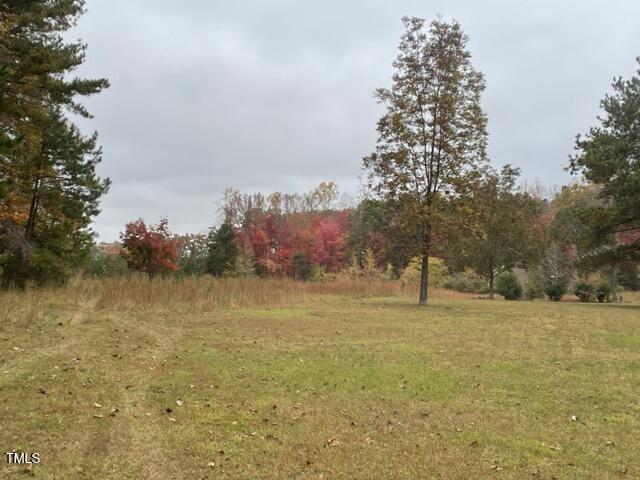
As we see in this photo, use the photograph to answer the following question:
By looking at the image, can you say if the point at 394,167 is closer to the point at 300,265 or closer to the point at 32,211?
the point at 32,211

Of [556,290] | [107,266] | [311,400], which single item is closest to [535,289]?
[556,290]

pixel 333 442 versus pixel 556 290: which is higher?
pixel 556 290

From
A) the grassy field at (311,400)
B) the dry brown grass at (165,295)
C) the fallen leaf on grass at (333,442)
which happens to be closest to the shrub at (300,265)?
the dry brown grass at (165,295)

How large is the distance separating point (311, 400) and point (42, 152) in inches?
622

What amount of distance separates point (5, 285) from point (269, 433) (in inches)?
591

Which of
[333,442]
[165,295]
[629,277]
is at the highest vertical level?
[629,277]

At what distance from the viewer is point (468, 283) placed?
36625 millimetres

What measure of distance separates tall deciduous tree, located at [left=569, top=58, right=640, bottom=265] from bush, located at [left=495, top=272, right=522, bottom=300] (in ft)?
19.0

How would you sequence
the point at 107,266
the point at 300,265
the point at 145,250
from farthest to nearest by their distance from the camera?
the point at 300,265
the point at 107,266
the point at 145,250

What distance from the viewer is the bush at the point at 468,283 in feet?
119

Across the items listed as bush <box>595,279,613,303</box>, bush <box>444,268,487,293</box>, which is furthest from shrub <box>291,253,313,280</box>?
bush <box>595,279,613,303</box>

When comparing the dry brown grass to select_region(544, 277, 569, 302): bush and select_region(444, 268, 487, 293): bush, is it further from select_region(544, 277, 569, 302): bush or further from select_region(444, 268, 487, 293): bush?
select_region(444, 268, 487, 293): bush

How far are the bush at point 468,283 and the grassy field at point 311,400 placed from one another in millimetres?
25743

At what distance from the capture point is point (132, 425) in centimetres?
446
